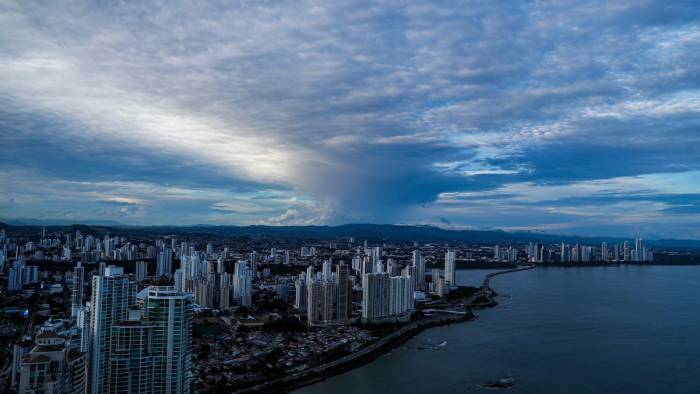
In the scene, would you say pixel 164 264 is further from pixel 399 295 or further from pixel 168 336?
pixel 168 336

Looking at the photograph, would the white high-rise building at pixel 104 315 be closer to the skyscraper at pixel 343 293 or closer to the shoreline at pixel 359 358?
the shoreline at pixel 359 358

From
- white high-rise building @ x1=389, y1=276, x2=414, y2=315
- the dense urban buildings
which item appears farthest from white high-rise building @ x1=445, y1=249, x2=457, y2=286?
white high-rise building @ x1=389, y1=276, x2=414, y2=315

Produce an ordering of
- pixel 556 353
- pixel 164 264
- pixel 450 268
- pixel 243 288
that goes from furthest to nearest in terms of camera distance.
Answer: pixel 450 268
pixel 164 264
pixel 243 288
pixel 556 353

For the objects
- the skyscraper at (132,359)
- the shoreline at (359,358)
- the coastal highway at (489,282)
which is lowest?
the shoreline at (359,358)

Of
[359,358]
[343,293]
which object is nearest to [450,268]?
[343,293]

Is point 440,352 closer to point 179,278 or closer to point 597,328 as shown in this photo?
point 597,328

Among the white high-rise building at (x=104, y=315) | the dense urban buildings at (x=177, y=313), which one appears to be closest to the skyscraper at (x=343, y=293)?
the dense urban buildings at (x=177, y=313)
